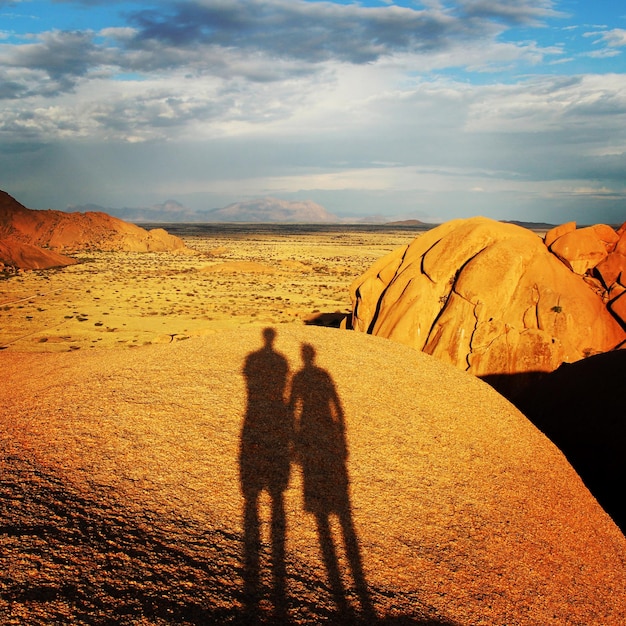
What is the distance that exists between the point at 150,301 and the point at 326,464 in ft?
93.0

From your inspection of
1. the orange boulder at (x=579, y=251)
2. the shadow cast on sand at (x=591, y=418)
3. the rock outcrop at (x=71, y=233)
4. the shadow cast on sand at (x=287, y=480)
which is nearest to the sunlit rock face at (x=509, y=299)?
the orange boulder at (x=579, y=251)

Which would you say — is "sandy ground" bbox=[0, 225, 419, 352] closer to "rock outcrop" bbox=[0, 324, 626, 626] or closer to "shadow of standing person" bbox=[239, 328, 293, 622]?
"shadow of standing person" bbox=[239, 328, 293, 622]

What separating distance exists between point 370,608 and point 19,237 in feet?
244

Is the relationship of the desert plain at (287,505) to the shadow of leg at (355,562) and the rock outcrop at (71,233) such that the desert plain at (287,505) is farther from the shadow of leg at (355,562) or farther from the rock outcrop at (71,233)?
the rock outcrop at (71,233)

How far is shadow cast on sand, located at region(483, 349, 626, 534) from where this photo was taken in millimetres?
8680

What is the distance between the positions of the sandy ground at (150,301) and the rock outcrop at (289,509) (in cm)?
1001

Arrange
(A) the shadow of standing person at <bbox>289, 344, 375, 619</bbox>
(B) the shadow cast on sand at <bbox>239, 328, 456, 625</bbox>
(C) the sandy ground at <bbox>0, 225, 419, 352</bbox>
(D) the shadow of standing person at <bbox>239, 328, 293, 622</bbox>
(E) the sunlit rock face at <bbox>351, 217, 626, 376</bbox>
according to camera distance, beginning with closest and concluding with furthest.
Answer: (B) the shadow cast on sand at <bbox>239, 328, 456, 625</bbox> → (D) the shadow of standing person at <bbox>239, 328, 293, 622</bbox> → (A) the shadow of standing person at <bbox>289, 344, 375, 619</bbox> → (E) the sunlit rock face at <bbox>351, 217, 626, 376</bbox> → (C) the sandy ground at <bbox>0, 225, 419, 352</bbox>

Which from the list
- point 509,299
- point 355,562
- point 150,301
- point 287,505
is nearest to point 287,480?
point 287,505

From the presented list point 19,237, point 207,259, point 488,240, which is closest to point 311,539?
point 488,240

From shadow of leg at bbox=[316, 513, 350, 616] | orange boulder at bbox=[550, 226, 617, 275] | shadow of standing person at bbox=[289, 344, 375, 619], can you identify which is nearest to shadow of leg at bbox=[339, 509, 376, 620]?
shadow of standing person at bbox=[289, 344, 375, 619]

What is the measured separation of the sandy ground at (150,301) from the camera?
74.6 ft

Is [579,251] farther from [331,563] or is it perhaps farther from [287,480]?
[331,563]

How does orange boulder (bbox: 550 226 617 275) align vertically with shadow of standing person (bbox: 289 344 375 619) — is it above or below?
above

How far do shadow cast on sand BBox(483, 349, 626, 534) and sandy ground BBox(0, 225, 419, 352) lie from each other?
1221 centimetres
